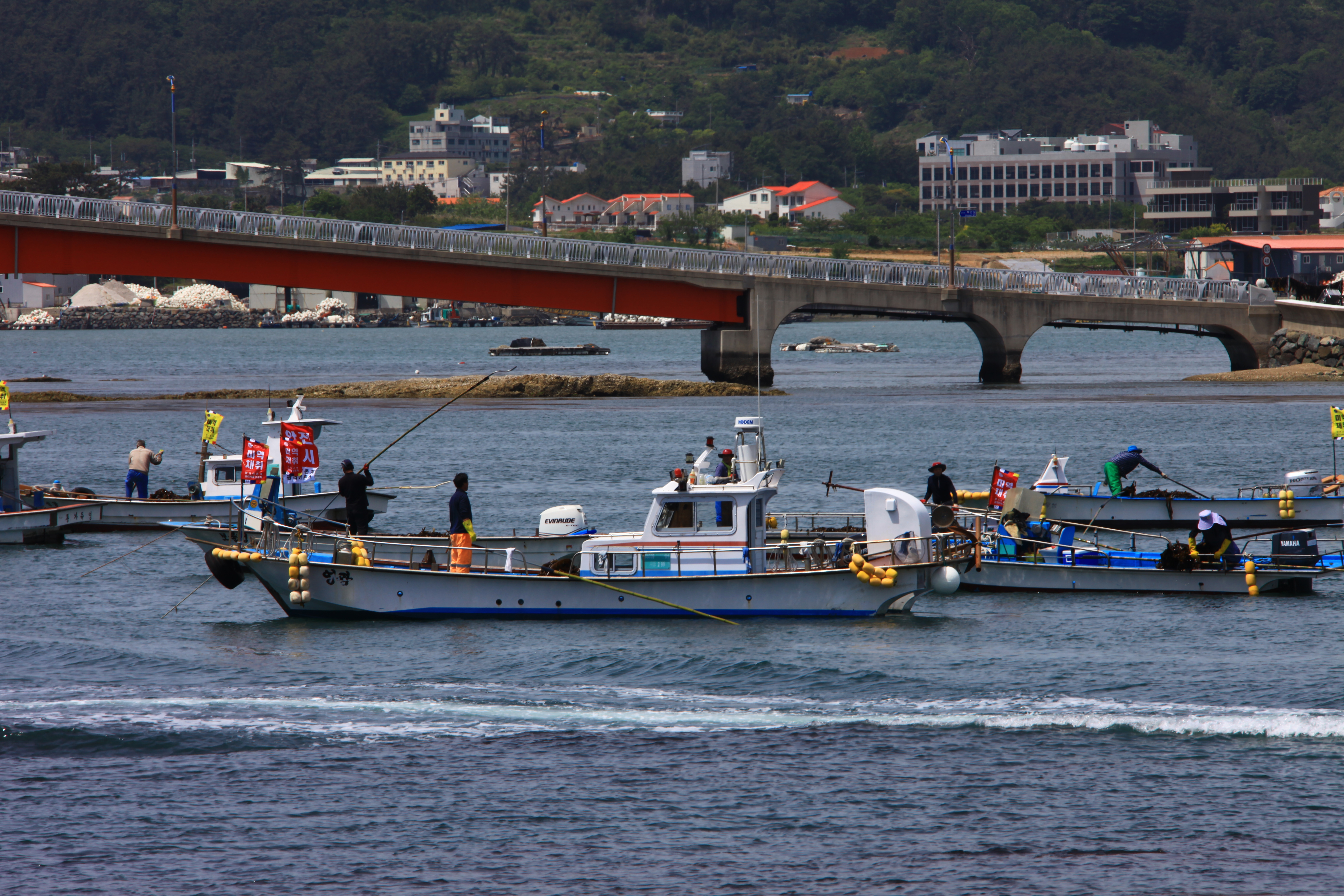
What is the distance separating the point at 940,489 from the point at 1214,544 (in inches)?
220

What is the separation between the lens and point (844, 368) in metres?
116

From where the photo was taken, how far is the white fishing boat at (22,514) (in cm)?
3834

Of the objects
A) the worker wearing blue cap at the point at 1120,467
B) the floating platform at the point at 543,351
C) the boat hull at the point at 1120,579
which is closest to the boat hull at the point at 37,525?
the boat hull at the point at 1120,579

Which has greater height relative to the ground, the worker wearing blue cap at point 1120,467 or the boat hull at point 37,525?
the worker wearing blue cap at point 1120,467

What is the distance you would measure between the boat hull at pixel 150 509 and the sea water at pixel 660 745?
0.73m

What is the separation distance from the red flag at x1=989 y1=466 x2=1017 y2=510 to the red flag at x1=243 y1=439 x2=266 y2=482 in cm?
1567

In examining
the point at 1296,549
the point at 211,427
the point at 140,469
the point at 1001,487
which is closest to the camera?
the point at 1296,549

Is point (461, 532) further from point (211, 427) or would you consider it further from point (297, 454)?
point (211, 427)

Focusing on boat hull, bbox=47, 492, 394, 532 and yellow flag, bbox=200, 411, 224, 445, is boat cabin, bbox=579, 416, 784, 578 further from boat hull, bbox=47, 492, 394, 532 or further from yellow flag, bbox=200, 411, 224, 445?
yellow flag, bbox=200, 411, 224, 445

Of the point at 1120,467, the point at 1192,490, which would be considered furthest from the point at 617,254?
the point at 1120,467

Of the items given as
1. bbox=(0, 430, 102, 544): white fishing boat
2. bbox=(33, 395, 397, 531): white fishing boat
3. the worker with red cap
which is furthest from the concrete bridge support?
the worker with red cap

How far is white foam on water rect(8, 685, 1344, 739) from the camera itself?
71.6 ft

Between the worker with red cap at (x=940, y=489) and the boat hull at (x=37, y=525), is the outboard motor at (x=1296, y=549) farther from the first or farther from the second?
the boat hull at (x=37, y=525)

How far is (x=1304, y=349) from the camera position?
275 feet
